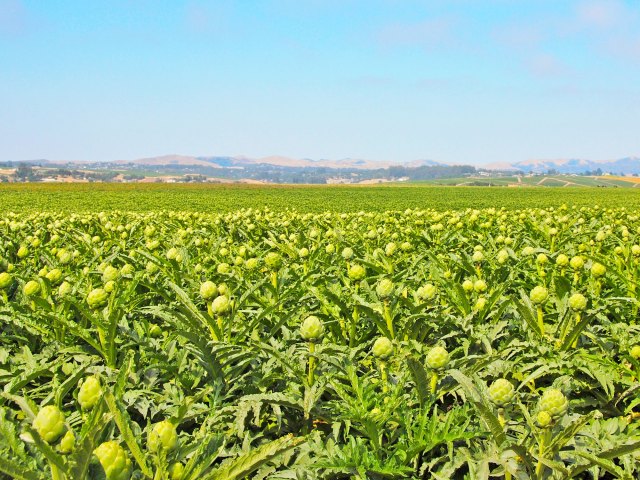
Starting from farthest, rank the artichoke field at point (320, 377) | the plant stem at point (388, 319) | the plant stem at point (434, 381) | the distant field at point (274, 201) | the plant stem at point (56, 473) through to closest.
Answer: the distant field at point (274, 201), the plant stem at point (388, 319), the plant stem at point (434, 381), the artichoke field at point (320, 377), the plant stem at point (56, 473)

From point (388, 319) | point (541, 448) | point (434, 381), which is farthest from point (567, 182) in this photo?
point (541, 448)

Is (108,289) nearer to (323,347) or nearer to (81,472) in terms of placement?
(323,347)

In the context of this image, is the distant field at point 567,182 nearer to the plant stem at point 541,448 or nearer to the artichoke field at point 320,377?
the artichoke field at point 320,377

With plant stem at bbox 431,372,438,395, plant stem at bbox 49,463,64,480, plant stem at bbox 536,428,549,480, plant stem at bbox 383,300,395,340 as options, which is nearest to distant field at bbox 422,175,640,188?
plant stem at bbox 383,300,395,340

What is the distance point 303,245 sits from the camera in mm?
5363

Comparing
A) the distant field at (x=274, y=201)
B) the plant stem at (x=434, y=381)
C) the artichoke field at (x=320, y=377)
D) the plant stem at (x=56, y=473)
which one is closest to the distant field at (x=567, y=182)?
the distant field at (x=274, y=201)

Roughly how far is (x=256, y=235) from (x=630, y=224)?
5651mm

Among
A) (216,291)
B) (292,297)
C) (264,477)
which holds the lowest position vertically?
(264,477)

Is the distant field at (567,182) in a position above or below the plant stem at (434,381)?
above

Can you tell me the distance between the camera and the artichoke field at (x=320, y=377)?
1.52m

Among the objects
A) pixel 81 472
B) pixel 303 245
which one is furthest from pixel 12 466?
pixel 303 245

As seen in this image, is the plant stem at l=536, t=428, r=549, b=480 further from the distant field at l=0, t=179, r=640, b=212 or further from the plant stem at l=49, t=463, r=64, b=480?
the distant field at l=0, t=179, r=640, b=212

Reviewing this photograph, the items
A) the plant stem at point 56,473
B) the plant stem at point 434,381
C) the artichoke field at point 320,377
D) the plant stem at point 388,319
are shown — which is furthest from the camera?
the plant stem at point 388,319

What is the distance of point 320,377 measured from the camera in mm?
2252
